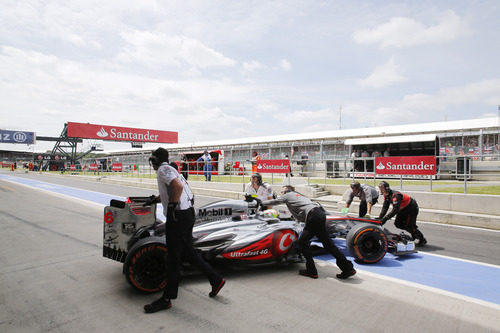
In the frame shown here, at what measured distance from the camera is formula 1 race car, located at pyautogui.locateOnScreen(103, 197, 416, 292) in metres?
3.69

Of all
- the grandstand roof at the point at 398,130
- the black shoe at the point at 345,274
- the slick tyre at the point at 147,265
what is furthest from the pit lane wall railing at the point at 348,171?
the slick tyre at the point at 147,265

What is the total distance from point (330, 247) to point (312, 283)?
57 centimetres

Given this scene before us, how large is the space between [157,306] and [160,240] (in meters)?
0.75

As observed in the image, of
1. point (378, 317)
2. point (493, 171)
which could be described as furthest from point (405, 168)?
point (378, 317)

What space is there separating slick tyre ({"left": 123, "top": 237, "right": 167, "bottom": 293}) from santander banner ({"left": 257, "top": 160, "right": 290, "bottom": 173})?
1108cm

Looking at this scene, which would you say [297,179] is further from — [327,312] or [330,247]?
[327,312]

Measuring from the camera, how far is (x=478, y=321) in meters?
3.13

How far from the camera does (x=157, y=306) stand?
10.8 feet

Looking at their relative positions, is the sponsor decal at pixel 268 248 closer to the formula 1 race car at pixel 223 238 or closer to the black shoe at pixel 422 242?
the formula 1 race car at pixel 223 238

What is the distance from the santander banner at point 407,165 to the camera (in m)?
10.4

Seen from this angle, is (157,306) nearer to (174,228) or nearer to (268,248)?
(174,228)

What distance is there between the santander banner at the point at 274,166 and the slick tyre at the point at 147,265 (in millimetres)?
11081

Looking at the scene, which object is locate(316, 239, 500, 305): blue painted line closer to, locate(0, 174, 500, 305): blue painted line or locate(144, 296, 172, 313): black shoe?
locate(0, 174, 500, 305): blue painted line

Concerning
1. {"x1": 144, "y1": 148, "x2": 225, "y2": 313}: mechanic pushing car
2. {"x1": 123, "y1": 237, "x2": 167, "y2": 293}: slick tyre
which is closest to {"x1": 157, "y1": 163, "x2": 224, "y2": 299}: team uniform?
{"x1": 144, "y1": 148, "x2": 225, "y2": 313}: mechanic pushing car
